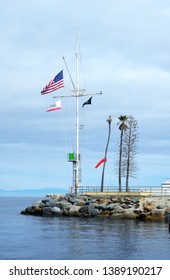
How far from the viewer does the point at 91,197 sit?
59812mm

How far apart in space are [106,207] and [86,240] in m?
19.7

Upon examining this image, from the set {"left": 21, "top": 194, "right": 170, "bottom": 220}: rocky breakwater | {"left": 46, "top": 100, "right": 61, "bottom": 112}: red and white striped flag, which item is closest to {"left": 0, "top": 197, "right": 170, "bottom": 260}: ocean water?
{"left": 21, "top": 194, "right": 170, "bottom": 220}: rocky breakwater

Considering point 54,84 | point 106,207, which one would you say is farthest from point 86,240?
point 54,84

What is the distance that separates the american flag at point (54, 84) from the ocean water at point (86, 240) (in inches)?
506

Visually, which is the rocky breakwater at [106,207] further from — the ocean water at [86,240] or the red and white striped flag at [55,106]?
the red and white striped flag at [55,106]

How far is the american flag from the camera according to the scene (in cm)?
5519

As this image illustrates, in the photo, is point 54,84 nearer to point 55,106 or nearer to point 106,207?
point 55,106

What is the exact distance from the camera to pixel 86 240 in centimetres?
3662

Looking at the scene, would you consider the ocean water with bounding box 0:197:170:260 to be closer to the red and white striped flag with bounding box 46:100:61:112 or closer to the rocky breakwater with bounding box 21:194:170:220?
the rocky breakwater with bounding box 21:194:170:220

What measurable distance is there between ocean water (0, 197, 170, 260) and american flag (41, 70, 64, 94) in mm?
12853

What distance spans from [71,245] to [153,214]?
65.6ft

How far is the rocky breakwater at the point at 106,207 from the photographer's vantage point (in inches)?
2111
